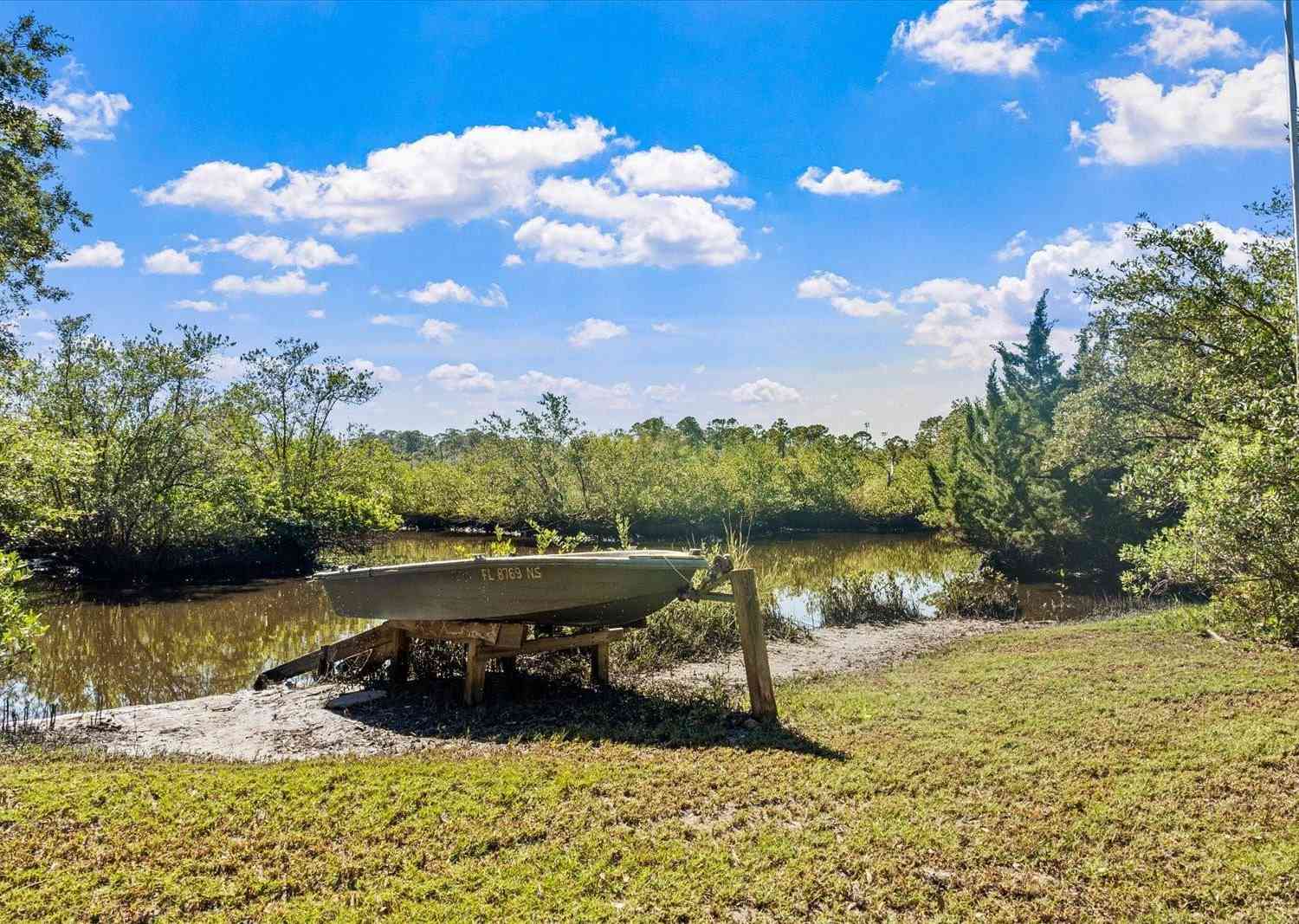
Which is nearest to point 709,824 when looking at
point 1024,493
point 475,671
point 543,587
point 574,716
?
point 574,716

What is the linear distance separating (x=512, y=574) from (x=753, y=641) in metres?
2.31

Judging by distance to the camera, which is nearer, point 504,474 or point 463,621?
point 463,621

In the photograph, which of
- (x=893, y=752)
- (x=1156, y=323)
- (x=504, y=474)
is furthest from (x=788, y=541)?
(x=893, y=752)

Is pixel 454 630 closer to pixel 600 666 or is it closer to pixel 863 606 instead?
pixel 600 666

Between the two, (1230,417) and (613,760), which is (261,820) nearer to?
(613,760)

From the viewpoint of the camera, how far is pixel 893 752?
Result: 535 centimetres

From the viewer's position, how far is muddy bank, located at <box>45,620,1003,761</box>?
20.3 feet

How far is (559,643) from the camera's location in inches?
287

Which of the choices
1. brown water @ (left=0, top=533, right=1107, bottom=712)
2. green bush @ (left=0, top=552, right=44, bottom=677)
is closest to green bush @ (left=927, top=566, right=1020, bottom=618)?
brown water @ (left=0, top=533, right=1107, bottom=712)

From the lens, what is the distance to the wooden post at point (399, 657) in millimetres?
8172

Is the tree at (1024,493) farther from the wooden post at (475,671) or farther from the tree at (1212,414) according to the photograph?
the wooden post at (475,671)

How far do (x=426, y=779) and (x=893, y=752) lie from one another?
10.5ft

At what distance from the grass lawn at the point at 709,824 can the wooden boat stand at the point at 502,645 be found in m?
0.59

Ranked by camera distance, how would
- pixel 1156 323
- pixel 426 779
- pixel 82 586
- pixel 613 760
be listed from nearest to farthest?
pixel 426 779, pixel 613 760, pixel 1156 323, pixel 82 586
